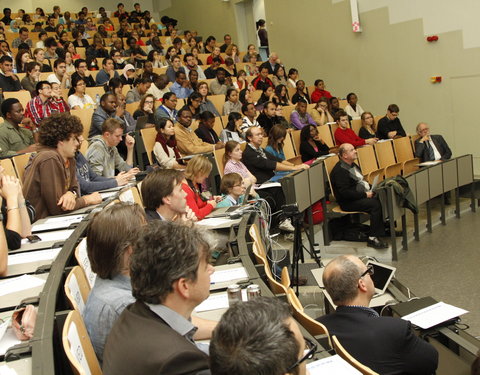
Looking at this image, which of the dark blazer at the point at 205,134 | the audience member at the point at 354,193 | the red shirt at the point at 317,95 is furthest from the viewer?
the red shirt at the point at 317,95

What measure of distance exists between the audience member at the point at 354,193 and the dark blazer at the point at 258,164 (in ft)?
2.30

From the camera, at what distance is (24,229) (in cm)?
288

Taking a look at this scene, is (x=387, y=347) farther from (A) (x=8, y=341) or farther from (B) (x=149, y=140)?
(B) (x=149, y=140)

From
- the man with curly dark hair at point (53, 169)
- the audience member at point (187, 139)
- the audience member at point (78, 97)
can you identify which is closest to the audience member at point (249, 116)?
the audience member at point (187, 139)

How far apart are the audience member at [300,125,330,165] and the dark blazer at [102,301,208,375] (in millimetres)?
5757

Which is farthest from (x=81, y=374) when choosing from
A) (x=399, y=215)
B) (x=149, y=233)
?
(x=399, y=215)

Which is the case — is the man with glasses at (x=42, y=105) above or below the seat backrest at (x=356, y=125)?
above

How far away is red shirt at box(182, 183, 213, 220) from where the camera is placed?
12.9 feet

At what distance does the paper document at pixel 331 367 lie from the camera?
1.65m

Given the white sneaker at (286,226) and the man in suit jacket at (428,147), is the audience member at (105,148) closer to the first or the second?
the white sneaker at (286,226)

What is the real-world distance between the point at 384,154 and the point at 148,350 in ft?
21.0

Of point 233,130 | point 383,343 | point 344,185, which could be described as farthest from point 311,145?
point 383,343

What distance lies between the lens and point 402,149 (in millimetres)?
7578

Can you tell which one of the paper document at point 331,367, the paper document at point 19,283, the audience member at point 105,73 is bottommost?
the paper document at point 331,367
